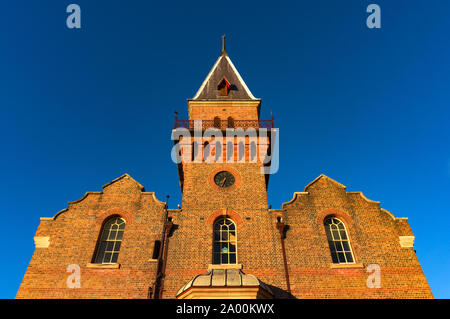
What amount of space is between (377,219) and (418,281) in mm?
2991

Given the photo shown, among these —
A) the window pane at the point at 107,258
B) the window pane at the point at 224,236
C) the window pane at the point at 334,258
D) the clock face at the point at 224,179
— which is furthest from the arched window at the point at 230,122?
the window pane at the point at 107,258

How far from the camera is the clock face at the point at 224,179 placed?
16.4 m

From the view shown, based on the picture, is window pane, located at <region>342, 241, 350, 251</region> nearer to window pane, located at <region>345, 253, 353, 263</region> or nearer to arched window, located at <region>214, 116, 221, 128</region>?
window pane, located at <region>345, 253, 353, 263</region>

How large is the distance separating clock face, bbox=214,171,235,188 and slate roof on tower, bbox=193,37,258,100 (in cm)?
680

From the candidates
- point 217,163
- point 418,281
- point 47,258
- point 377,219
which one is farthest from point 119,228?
point 418,281

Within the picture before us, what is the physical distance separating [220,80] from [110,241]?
14269 millimetres

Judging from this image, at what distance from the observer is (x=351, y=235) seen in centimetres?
1422

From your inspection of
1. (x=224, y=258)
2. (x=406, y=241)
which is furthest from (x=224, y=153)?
(x=406, y=241)

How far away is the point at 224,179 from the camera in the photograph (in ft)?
54.3

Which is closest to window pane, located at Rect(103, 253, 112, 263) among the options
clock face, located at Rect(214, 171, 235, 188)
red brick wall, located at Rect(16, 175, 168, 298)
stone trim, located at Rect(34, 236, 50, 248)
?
red brick wall, located at Rect(16, 175, 168, 298)

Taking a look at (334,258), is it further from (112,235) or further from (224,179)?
(112,235)

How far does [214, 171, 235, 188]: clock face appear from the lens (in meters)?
16.4

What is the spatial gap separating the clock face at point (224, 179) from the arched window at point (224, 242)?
6.65 ft
